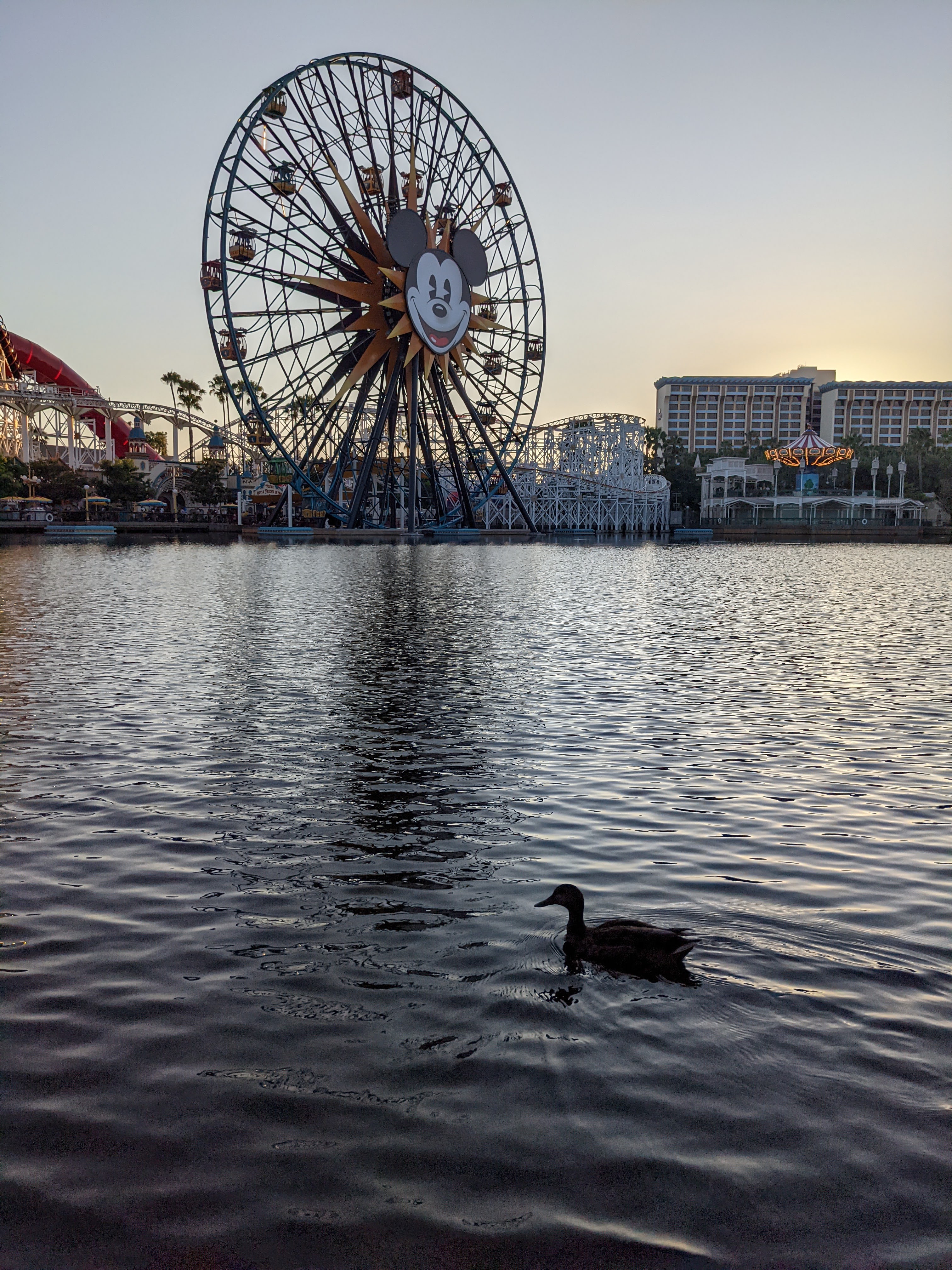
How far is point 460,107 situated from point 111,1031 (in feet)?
248

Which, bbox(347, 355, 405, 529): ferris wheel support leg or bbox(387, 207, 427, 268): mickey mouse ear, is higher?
bbox(387, 207, 427, 268): mickey mouse ear

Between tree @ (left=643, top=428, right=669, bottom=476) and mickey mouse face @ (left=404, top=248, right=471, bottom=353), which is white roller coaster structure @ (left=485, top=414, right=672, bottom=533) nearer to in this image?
tree @ (left=643, top=428, right=669, bottom=476)

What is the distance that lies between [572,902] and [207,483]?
105 m

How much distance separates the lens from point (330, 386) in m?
65.9

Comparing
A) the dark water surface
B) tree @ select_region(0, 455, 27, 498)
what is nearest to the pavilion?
tree @ select_region(0, 455, 27, 498)

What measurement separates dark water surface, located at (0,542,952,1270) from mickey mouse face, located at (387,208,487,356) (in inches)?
2140

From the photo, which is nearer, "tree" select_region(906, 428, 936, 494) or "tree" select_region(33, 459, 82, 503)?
"tree" select_region(33, 459, 82, 503)

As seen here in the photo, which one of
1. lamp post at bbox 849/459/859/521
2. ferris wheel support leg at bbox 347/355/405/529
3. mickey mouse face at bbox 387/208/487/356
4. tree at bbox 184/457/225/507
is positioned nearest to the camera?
mickey mouse face at bbox 387/208/487/356

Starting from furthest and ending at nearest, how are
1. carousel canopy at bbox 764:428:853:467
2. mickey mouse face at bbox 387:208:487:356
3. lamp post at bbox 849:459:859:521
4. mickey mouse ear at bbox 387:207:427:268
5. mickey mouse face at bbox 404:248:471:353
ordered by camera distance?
lamp post at bbox 849:459:859:521 → carousel canopy at bbox 764:428:853:467 → mickey mouse face at bbox 404:248:471:353 → mickey mouse face at bbox 387:208:487:356 → mickey mouse ear at bbox 387:207:427:268

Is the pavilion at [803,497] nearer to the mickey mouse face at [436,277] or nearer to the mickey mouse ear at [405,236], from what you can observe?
the mickey mouse face at [436,277]

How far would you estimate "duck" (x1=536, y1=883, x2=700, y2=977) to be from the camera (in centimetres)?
598

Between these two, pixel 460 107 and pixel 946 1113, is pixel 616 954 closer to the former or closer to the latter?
pixel 946 1113

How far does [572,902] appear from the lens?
6.30 meters

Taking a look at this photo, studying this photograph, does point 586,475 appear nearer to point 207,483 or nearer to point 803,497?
point 803,497
